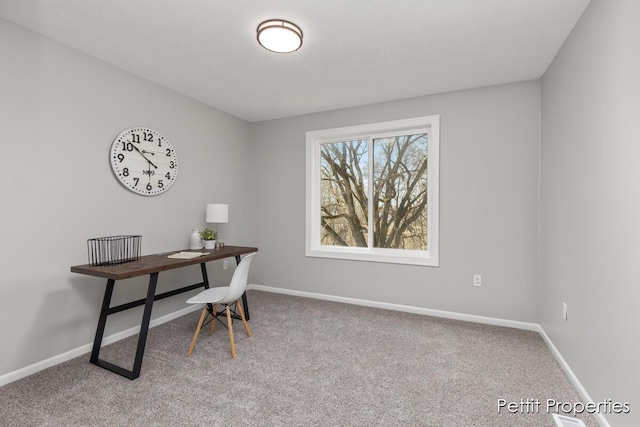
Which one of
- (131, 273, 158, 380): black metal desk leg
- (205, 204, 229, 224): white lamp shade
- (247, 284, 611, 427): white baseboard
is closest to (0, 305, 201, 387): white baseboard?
(131, 273, 158, 380): black metal desk leg

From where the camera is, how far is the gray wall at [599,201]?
142 cm

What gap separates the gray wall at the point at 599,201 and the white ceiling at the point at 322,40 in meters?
0.41

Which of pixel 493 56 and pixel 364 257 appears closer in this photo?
pixel 493 56

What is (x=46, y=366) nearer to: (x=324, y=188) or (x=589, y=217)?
(x=324, y=188)

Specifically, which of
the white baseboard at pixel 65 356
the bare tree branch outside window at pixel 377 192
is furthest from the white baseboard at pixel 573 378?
the white baseboard at pixel 65 356

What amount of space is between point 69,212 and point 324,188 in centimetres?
266

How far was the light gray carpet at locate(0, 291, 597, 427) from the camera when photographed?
5.69ft

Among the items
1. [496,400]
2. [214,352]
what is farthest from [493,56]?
[214,352]

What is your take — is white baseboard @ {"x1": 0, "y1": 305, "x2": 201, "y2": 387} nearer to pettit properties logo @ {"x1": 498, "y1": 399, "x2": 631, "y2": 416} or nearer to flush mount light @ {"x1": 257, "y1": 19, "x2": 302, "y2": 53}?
flush mount light @ {"x1": 257, "y1": 19, "x2": 302, "y2": 53}

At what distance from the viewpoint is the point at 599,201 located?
1.72 metres

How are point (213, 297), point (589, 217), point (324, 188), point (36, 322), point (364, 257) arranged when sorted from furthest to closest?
point (324, 188) < point (364, 257) < point (213, 297) < point (36, 322) < point (589, 217)

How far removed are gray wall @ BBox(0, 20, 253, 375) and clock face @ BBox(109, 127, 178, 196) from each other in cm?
7

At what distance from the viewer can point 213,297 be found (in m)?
2.55

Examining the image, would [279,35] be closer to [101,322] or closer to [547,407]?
[101,322]
